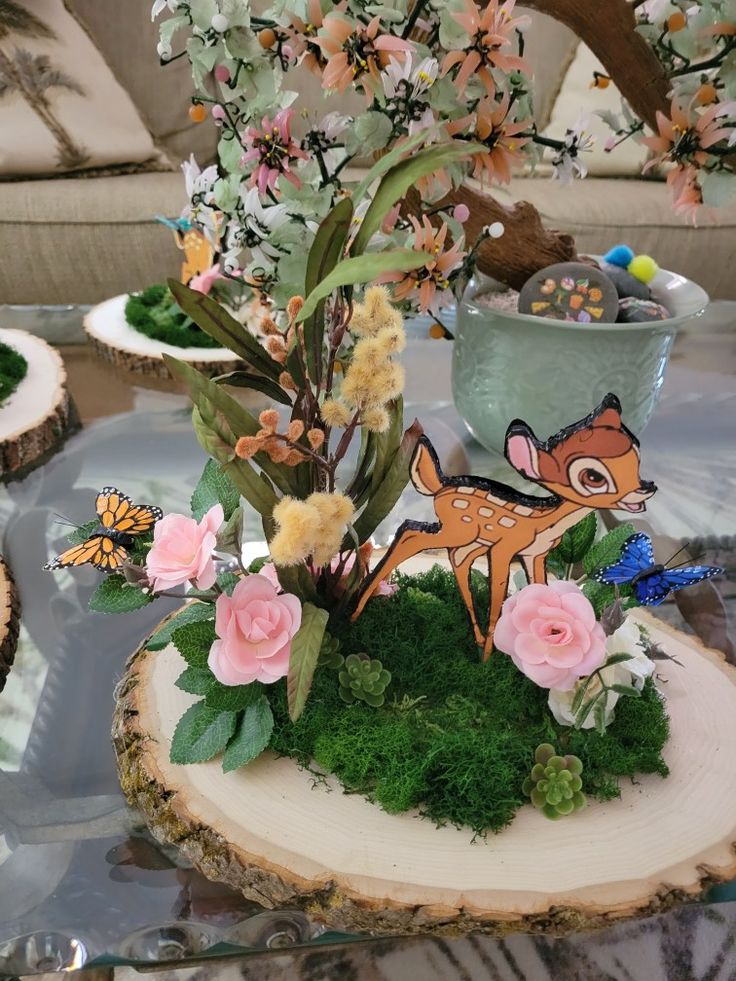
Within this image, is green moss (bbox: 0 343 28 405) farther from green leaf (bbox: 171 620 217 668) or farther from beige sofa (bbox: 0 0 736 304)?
beige sofa (bbox: 0 0 736 304)

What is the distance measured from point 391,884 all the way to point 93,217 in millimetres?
1518

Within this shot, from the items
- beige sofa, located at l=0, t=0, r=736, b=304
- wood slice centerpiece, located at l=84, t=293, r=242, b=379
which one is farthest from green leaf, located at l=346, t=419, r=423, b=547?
beige sofa, located at l=0, t=0, r=736, b=304

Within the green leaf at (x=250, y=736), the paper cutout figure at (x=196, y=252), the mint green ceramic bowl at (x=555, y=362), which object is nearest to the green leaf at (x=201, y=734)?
the green leaf at (x=250, y=736)

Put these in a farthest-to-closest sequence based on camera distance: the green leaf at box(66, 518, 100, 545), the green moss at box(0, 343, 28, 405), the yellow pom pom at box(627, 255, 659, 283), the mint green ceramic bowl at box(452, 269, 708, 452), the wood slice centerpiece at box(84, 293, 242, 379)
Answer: the wood slice centerpiece at box(84, 293, 242, 379) → the green moss at box(0, 343, 28, 405) → the yellow pom pom at box(627, 255, 659, 283) → the mint green ceramic bowl at box(452, 269, 708, 452) → the green leaf at box(66, 518, 100, 545)

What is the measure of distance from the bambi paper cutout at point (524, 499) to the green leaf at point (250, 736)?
9 cm

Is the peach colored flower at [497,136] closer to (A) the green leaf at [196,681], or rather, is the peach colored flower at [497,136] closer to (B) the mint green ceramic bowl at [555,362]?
(B) the mint green ceramic bowl at [555,362]

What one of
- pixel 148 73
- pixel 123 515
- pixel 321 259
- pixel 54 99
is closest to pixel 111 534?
pixel 123 515

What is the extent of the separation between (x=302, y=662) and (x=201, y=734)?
0.30 ft

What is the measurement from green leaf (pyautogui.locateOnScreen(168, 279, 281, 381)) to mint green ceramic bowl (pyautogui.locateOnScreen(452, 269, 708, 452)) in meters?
0.31

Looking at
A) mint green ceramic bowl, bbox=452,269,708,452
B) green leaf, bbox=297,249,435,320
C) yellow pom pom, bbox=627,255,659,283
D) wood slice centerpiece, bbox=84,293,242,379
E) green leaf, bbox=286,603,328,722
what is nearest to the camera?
green leaf, bbox=297,249,435,320

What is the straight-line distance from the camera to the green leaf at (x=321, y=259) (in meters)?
0.42

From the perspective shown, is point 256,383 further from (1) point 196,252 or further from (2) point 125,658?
(1) point 196,252

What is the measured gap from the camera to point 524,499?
489mm

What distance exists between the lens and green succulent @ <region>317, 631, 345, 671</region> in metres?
0.53
